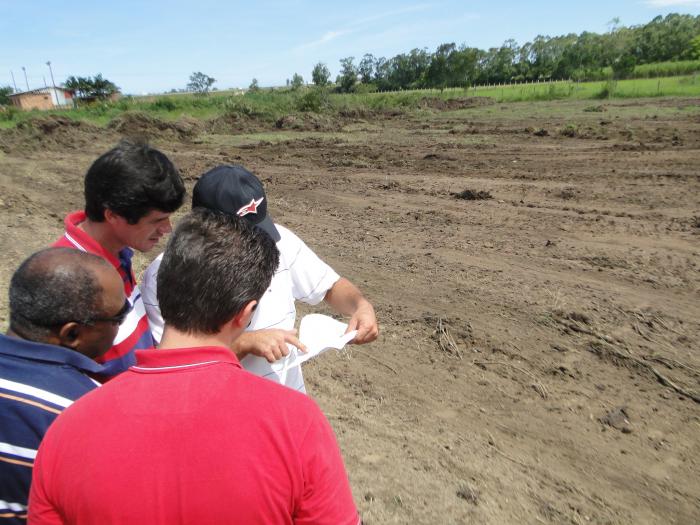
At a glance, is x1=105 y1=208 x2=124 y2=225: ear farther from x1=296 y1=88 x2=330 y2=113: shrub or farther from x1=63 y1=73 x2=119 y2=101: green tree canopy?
x1=63 y1=73 x2=119 y2=101: green tree canopy

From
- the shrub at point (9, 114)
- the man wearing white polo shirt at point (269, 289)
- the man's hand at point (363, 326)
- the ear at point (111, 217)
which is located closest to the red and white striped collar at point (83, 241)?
the ear at point (111, 217)

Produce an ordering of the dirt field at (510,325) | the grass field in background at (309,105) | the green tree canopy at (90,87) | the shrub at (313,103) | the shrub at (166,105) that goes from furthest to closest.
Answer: the green tree canopy at (90,87) → the shrub at (166,105) → the shrub at (313,103) → the grass field in background at (309,105) → the dirt field at (510,325)

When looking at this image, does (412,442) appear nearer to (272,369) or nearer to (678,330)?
(272,369)

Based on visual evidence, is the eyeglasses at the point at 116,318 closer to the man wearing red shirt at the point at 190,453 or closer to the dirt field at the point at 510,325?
the man wearing red shirt at the point at 190,453

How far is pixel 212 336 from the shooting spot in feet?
4.14

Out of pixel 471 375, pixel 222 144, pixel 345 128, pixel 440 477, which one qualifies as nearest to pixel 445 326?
pixel 471 375

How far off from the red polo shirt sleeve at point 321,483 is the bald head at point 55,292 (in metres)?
0.90

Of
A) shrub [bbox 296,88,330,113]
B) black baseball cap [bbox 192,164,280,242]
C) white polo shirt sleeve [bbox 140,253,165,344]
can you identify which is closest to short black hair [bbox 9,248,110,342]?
white polo shirt sleeve [bbox 140,253,165,344]

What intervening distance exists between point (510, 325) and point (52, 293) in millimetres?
4354

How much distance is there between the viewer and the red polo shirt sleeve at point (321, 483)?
1.11 m

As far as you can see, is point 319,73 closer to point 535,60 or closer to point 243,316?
point 535,60

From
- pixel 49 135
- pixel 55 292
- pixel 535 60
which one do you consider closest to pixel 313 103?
pixel 49 135

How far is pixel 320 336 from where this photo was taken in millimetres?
2008

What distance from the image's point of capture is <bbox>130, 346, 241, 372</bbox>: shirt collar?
1151 millimetres
